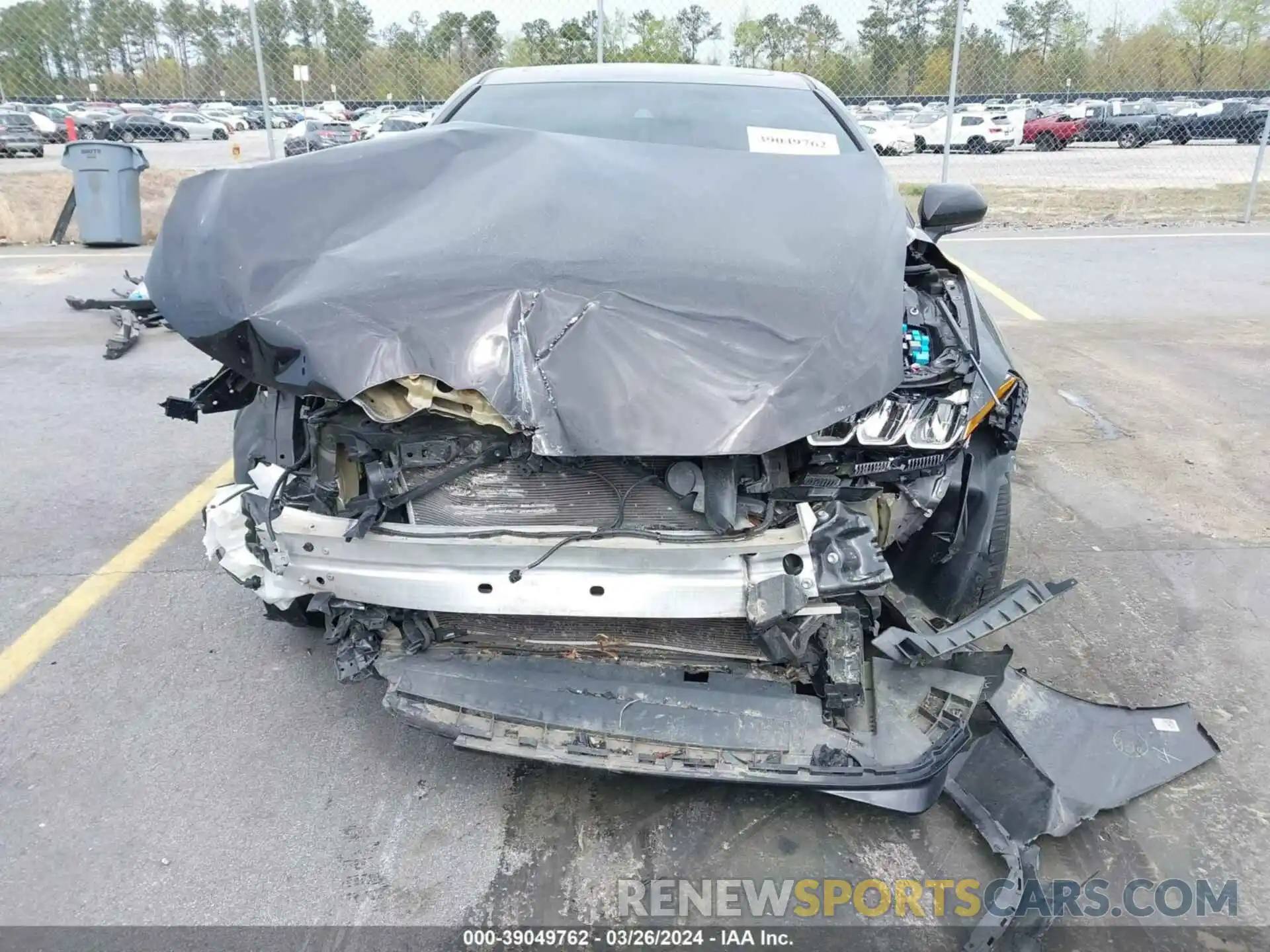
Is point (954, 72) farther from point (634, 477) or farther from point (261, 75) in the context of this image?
point (634, 477)

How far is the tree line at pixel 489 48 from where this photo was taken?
33.4ft

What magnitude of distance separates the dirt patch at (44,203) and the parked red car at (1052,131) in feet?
60.5

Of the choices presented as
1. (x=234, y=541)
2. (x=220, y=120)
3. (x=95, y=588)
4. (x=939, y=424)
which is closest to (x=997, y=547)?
(x=939, y=424)

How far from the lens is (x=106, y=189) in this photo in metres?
9.66

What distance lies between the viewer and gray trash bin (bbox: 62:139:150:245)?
945cm

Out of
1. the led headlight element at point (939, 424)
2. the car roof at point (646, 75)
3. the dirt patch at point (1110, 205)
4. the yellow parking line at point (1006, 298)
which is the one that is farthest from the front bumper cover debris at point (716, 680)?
the dirt patch at point (1110, 205)

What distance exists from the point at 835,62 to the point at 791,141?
30.4ft

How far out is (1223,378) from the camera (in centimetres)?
590

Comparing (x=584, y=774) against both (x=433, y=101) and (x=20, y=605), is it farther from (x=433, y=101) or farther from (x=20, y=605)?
(x=433, y=101)

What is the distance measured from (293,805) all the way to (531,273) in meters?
1.60

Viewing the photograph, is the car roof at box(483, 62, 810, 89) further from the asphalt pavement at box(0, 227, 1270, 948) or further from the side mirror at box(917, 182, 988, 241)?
the asphalt pavement at box(0, 227, 1270, 948)

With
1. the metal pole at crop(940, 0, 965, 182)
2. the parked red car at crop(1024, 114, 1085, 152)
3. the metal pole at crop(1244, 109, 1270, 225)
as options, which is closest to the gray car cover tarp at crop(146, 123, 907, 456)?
the metal pole at crop(940, 0, 965, 182)

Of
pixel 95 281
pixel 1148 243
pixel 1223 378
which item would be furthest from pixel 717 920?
pixel 1148 243

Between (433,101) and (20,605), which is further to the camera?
(433,101)
